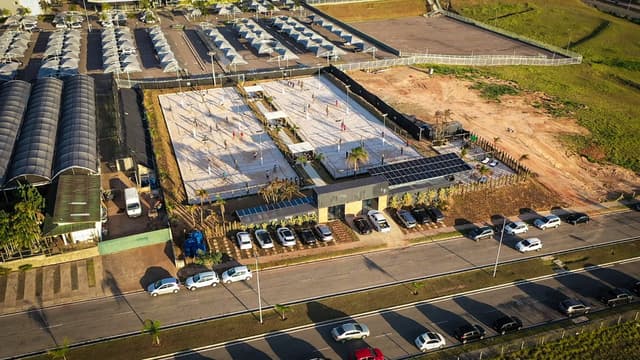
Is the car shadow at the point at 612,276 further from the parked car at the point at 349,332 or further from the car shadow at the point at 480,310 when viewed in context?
the parked car at the point at 349,332

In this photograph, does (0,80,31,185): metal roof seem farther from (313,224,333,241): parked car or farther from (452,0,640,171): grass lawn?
(452,0,640,171): grass lawn

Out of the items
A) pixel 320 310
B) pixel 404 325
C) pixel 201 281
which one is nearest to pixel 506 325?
pixel 404 325

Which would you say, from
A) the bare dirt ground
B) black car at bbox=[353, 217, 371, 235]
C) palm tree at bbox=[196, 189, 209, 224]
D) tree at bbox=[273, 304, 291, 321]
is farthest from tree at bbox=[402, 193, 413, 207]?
palm tree at bbox=[196, 189, 209, 224]

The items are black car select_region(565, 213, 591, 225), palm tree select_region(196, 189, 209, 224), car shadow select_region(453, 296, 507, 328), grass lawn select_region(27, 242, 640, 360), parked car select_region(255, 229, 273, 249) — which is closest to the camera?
grass lawn select_region(27, 242, 640, 360)

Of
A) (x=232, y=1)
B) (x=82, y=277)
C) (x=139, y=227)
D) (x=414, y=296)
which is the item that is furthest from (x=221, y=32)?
(x=414, y=296)

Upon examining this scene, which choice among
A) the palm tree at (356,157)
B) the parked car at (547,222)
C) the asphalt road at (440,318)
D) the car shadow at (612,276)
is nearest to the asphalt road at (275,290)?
the parked car at (547,222)

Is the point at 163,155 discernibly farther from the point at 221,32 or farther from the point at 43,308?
the point at 221,32
